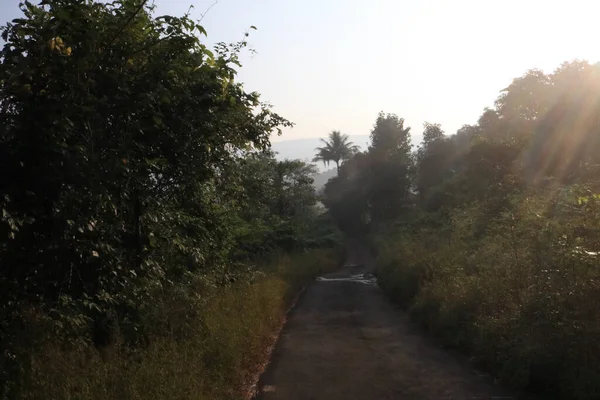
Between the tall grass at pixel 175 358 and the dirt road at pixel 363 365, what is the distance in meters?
0.57

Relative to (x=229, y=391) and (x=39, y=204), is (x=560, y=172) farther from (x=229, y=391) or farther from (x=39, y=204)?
(x=39, y=204)

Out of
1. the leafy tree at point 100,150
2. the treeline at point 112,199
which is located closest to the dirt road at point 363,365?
the treeline at point 112,199

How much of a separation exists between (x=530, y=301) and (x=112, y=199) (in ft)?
19.3

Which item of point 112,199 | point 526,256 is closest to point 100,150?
point 112,199

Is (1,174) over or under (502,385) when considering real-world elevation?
over

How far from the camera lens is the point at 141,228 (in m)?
7.23

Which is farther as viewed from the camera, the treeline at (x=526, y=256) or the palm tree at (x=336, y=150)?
the palm tree at (x=336, y=150)

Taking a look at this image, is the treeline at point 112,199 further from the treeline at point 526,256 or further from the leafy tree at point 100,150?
the treeline at point 526,256

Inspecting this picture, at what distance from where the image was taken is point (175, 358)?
651 centimetres

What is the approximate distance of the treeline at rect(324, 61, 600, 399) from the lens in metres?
6.66

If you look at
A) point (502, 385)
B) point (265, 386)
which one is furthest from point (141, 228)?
point (502, 385)

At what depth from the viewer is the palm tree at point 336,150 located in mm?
73125

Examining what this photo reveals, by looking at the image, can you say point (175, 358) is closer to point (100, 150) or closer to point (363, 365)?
point (100, 150)

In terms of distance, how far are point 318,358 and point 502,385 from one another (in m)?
3.18
